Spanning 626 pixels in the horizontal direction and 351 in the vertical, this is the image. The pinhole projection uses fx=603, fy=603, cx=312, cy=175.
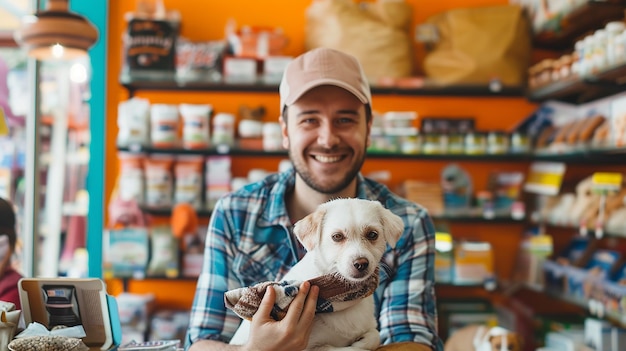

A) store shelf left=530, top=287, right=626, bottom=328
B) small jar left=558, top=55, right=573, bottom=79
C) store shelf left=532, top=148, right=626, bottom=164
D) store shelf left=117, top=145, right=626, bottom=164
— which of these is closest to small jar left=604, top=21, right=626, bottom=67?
store shelf left=532, top=148, right=626, bottom=164

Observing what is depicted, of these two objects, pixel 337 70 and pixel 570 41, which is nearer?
pixel 337 70

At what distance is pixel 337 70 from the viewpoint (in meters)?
1.65

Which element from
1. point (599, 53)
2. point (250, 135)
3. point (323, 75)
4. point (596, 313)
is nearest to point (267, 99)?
point (250, 135)

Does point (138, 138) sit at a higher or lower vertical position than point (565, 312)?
higher

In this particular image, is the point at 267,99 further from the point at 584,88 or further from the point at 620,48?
the point at 620,48

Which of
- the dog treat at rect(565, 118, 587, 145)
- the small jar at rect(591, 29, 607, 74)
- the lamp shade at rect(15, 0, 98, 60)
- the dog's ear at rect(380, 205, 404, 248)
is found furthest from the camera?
the dog treat at rect(565, 118, 587, 145)

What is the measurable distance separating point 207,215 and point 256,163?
23.7 inches

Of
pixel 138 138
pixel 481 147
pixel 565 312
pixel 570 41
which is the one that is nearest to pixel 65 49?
pixel 138 138

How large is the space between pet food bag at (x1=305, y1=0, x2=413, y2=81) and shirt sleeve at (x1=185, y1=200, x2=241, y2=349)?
9.98 feet

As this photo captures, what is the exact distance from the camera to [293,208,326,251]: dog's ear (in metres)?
1.29

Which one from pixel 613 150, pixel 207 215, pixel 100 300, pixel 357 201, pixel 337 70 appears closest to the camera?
pixel 357 201

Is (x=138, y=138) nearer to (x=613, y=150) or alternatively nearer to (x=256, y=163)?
(x=256, y=163)

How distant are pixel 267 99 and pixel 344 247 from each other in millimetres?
3834

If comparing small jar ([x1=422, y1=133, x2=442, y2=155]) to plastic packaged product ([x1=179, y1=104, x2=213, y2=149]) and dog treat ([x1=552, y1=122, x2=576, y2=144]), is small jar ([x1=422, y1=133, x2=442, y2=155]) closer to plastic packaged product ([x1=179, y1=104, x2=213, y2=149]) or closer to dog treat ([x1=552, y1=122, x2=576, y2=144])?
dog treat ([x1=552, y1=122, x2=576, y2=144])
